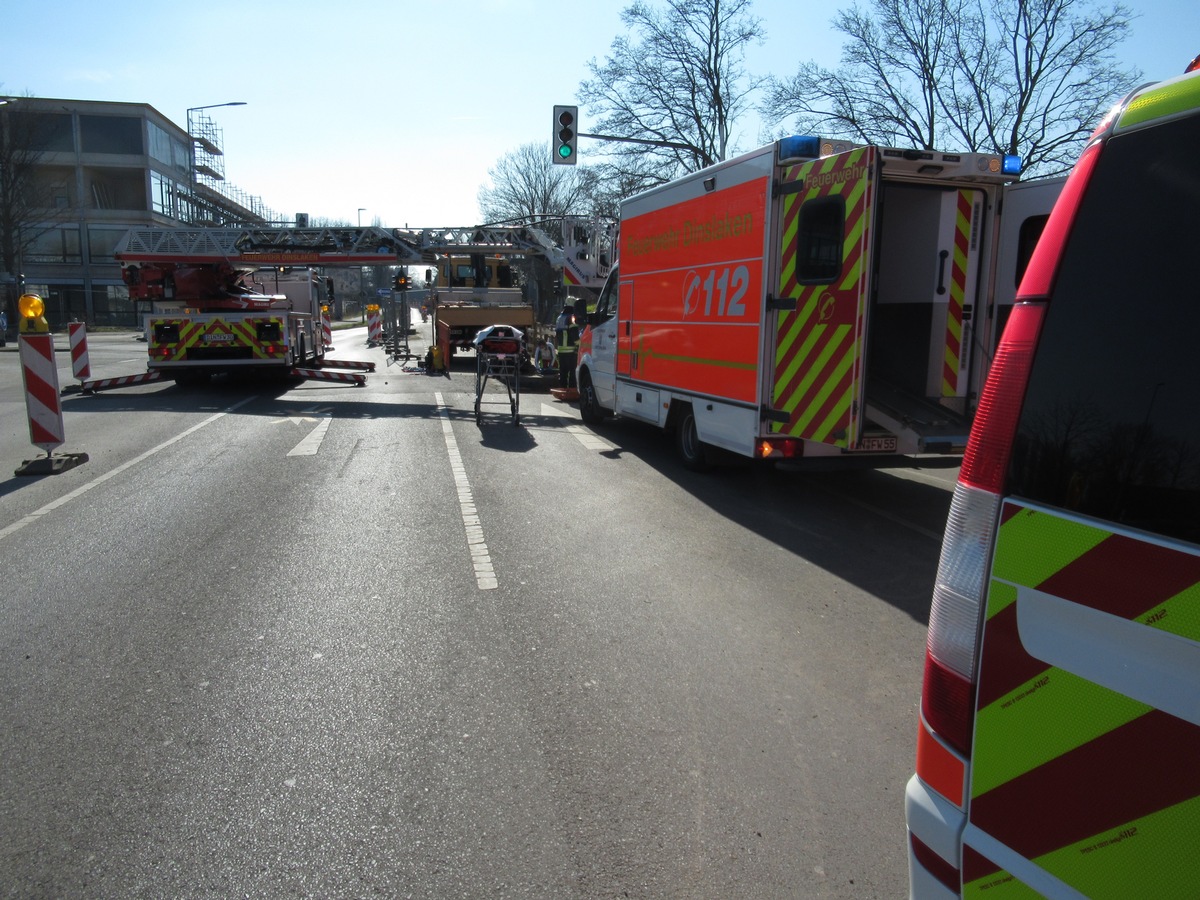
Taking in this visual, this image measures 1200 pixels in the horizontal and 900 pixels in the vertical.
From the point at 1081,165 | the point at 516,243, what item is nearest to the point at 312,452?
the point at 1081,165

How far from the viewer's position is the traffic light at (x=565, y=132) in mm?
17734

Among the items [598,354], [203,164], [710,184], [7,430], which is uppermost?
[203,164]

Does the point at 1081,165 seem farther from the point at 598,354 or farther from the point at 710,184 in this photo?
the point at 598,354

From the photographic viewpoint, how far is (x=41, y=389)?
9.20 m

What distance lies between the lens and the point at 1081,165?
1.78m

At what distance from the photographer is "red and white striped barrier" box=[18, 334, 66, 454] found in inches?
359

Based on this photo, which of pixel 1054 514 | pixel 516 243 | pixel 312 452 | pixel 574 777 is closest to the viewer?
pixel 1054 514

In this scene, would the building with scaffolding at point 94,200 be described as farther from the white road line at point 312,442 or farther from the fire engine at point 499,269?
the white road line at point 312,442

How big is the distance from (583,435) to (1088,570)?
11271 mm

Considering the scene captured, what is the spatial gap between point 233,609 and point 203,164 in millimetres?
72993

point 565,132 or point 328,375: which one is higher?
point 565,132

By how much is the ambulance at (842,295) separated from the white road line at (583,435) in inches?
98.7

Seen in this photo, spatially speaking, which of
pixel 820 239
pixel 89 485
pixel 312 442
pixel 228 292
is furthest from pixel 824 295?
pixel 228 292

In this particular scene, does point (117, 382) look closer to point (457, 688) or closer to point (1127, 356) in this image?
point (457, 688)
